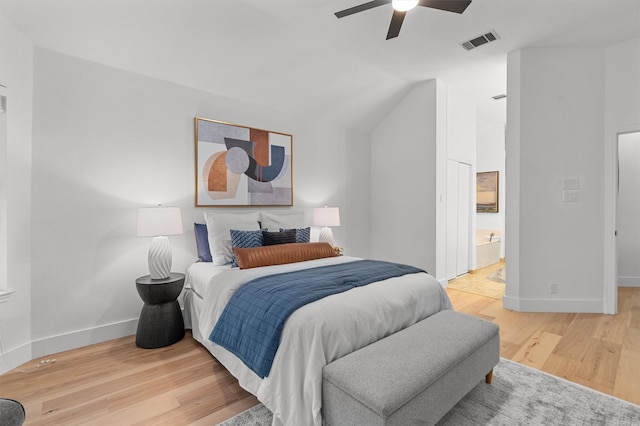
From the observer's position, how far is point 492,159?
677 cm

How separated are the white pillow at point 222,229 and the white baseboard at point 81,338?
101 cm

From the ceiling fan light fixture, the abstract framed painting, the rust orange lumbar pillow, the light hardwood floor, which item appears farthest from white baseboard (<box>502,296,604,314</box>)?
the ceiling fan light fixture

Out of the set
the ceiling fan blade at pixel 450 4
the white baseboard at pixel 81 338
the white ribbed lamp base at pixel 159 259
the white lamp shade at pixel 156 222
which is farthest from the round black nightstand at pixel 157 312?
the ceiling fan blade at pixel 450 4

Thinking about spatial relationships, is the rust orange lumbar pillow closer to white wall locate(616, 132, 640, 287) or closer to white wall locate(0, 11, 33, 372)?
white wall locate(0, 11, 33, 372)

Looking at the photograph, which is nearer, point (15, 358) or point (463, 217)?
point (15, 358)

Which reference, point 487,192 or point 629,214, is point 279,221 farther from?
point 629,214

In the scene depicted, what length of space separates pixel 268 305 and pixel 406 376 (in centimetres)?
85

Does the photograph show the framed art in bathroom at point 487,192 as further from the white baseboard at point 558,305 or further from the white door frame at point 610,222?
the white baseboard at point 558,305

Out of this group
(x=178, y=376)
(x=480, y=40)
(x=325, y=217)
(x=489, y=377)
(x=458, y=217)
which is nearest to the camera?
(x=489, y=377)

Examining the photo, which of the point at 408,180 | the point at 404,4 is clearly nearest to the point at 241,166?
the point at 404,4

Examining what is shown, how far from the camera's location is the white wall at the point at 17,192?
228 cm

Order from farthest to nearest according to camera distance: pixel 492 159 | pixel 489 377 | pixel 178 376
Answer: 1. pixel 492 159
2. pixel 178 376
3. pixel 489 377

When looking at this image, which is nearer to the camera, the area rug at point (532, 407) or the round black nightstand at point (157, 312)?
the area rug at point (532, 407)

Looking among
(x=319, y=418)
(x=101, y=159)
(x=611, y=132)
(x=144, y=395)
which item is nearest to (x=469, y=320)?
(x=319, y=418)
